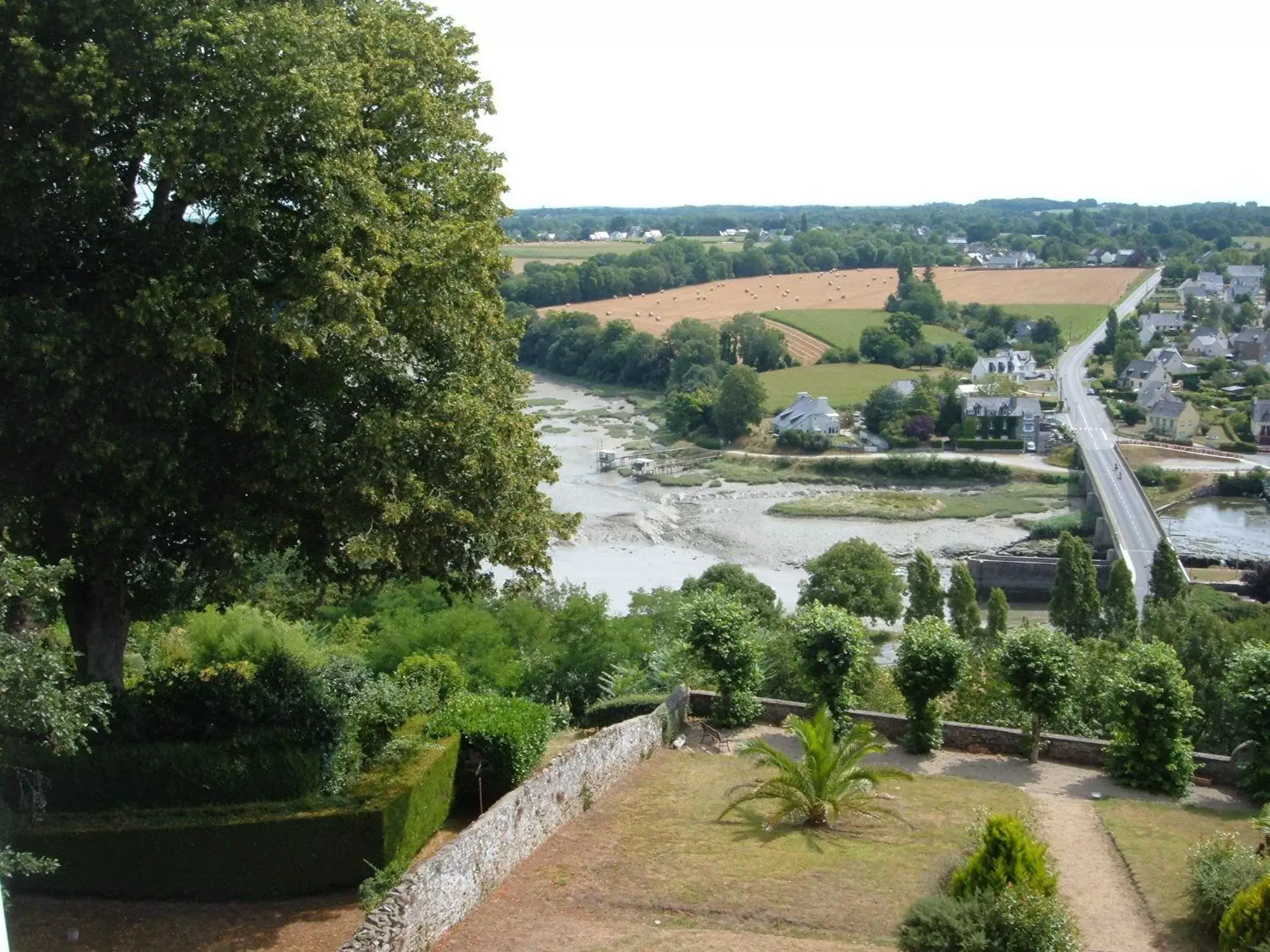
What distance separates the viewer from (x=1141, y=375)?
100562mm

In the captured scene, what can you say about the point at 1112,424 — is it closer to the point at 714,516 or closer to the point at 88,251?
the point at 714,516

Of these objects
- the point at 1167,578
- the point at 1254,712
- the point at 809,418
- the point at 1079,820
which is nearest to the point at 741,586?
the point at 1167,578

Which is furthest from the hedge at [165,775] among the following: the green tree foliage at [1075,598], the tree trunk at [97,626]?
the green tree foliage at [1075,598]

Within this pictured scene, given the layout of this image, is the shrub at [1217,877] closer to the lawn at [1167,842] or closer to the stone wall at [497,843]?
the lawn at [1167,842]

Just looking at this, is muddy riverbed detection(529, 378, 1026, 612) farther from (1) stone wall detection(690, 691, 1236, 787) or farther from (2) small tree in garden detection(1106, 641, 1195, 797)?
(2) small tree in garden detection(1106, 641, 1195, 797)

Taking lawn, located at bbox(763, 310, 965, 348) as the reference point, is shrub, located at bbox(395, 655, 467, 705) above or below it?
below

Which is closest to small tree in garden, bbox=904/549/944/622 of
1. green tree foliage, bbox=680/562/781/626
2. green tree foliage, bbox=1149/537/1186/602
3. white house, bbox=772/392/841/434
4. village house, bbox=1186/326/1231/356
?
green tree foliage, bbox=680/562/781/626

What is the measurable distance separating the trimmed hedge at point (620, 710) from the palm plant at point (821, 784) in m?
3.74

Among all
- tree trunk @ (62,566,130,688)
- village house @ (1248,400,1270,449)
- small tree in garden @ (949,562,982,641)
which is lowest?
small tree in garden @ (949,562,982,641)

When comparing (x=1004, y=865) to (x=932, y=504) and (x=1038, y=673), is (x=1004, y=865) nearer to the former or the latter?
(x=1038, y=673)

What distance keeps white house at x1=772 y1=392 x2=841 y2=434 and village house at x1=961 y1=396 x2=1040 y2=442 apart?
29.1 ft

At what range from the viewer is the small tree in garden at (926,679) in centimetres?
1827

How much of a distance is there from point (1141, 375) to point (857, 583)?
62711 millimetres

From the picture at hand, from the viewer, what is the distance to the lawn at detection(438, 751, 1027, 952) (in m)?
11.1
